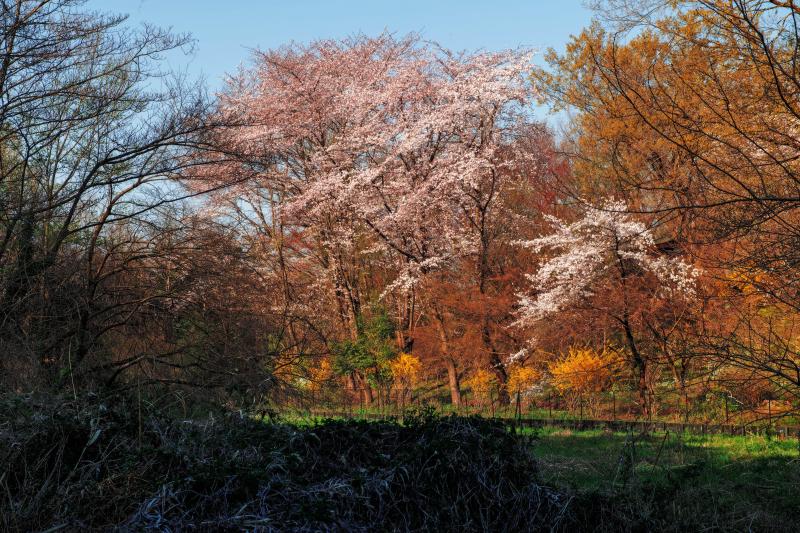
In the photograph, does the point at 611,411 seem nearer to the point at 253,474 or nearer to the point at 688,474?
the point at 688,474

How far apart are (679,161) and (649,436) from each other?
893cm

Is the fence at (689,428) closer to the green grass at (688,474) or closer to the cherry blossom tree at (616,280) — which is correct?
the green grass at (688,474)

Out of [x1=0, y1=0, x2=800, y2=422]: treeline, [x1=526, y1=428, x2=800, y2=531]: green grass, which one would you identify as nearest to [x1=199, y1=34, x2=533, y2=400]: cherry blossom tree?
[x1=0, y1=0, x2=800, y2=422]: treeline

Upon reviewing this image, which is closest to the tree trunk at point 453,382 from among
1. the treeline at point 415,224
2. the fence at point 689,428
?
the treeline at point 415,224

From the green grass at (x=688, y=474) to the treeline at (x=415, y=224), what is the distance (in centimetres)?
84

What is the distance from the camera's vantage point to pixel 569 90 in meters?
19.7

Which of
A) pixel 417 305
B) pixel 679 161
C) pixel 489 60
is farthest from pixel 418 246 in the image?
pixel 679 161

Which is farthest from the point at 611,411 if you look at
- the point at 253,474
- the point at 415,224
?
the point at 253,474

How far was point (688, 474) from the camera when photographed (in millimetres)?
6730

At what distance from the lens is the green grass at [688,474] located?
18.1ft

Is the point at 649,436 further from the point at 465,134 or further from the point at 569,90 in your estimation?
the point at 569,90

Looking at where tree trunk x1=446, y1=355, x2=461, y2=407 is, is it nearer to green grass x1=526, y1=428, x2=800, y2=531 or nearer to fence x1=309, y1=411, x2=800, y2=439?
fence x1=309, y1=411, x2=800, y2=439

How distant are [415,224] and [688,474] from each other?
12.3 m

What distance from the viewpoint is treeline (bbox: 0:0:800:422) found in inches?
279
